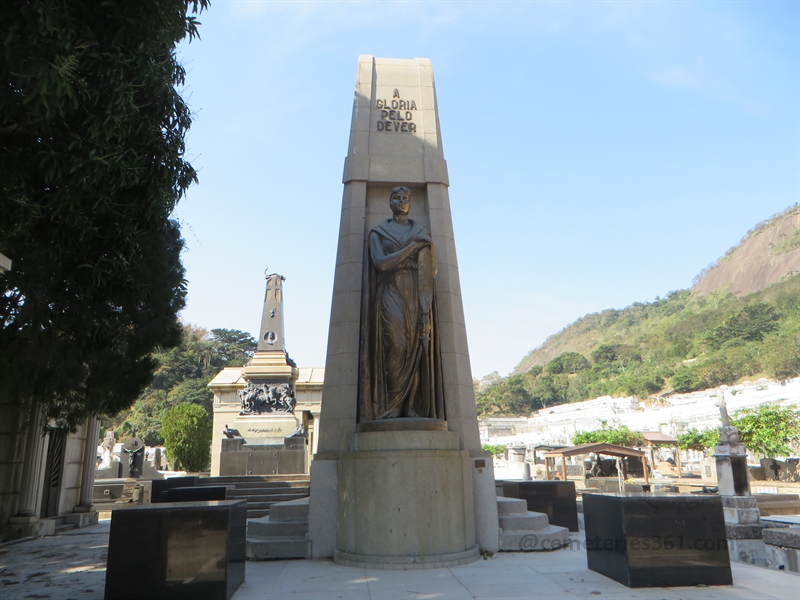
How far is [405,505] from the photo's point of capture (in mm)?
6863

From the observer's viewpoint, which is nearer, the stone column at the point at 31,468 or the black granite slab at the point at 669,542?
the black granite slab at the point at 669,542

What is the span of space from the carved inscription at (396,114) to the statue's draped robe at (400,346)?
8.03 ft

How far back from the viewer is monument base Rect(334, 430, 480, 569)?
6.82m

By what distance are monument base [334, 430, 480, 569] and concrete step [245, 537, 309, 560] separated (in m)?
0.76

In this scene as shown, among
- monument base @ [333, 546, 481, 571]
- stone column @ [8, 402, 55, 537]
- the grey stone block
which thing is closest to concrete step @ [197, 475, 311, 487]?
stone column @ [8, 402, 55, 537]

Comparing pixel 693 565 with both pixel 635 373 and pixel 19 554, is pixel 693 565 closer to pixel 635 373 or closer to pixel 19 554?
pixel 19 554

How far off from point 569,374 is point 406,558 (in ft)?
520

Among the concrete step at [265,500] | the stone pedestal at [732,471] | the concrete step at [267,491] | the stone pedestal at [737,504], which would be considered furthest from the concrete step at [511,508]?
the concrete step at [267,491]

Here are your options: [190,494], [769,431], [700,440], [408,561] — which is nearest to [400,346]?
[408,561]

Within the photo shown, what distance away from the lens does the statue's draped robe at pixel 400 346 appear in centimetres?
805

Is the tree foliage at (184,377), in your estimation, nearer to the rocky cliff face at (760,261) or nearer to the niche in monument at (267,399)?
the niche in monument at (267,399)

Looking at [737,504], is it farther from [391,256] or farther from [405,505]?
[391,256]

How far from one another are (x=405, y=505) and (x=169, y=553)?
2.71 m

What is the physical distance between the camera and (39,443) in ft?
42.1
